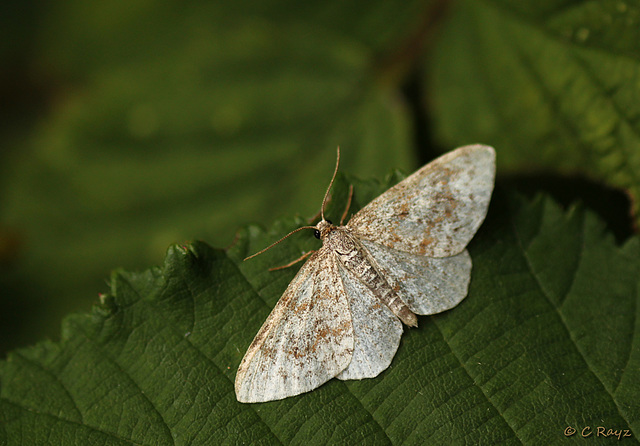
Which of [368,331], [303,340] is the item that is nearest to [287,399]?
[303,340]

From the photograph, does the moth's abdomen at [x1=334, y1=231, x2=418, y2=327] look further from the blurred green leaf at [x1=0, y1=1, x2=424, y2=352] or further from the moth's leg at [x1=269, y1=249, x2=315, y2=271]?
the blurred green leaf at [x1=0, y1=1, x2=424, y2=352]

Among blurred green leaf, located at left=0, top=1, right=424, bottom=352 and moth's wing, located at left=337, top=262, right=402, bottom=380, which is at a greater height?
blurred green leaf, located at left=0, top=1, right=424, bottom=352

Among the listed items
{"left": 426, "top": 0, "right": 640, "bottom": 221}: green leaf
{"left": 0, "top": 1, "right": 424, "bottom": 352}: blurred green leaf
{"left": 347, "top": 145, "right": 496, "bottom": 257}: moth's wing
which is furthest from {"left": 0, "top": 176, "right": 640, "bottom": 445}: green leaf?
{"left": 0, "top": 1, "right": 424, "bottom": 352}: blurred green leaf

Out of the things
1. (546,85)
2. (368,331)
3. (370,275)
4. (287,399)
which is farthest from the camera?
(546,85)

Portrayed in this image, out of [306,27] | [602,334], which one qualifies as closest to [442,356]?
[602,334]

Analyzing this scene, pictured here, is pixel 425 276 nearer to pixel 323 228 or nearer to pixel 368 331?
pixel 368 331

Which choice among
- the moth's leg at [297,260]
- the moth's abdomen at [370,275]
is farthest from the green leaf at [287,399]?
the moth's abdomen at [370,275]

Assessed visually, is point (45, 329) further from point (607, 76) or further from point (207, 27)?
point (607, 76)
